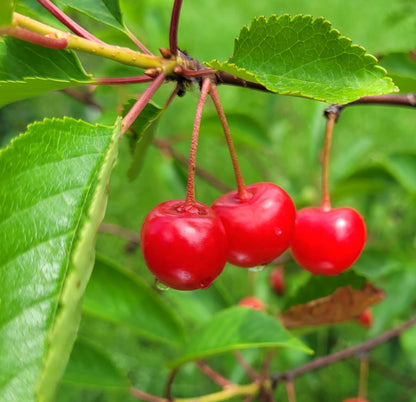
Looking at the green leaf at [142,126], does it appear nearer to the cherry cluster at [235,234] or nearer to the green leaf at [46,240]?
the cherry cluster at [235,234]

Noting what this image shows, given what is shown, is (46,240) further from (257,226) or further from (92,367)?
(92,367)

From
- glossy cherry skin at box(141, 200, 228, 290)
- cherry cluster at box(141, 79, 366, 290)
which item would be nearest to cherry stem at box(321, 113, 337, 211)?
cherry cluster at box(141, 79, 366, 290)

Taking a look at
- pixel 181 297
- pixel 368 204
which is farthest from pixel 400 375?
pixel 181 297

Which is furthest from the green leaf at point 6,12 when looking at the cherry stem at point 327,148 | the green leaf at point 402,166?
the green leaf at point 402,166

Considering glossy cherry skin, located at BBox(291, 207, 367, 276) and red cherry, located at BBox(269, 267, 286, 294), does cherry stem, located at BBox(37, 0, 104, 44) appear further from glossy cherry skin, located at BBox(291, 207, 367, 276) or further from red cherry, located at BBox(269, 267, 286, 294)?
red cherry, located at BBox(269, 267, 286, 294)

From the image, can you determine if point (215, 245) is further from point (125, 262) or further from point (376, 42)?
point (376, 42)

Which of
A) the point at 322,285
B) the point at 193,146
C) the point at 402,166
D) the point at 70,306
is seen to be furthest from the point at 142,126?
the point at 402,166

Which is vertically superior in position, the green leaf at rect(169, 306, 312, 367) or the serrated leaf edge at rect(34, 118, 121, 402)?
the green leaf at rect(169, 306, 312, 367)
